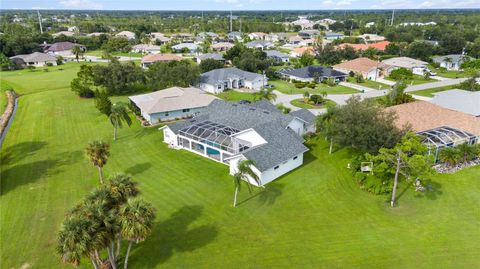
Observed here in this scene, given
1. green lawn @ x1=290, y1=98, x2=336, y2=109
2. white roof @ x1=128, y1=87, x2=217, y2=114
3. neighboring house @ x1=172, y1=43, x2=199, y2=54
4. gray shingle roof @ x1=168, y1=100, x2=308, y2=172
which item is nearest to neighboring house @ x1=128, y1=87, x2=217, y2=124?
white roof @ x1=128, y1=87, x2=217, y2=114

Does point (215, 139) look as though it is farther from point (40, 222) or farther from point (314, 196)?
point (40, 222)

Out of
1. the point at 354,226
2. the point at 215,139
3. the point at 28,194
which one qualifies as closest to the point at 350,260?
the point at 354,226

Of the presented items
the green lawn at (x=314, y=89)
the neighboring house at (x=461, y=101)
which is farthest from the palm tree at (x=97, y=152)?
the neighboring house at (x=461, y=101)

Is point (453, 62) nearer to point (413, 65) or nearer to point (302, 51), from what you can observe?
point (413, 65)

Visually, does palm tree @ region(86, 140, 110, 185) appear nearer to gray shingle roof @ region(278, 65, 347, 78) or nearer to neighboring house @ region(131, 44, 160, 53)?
gray shingle roof @ region(278, 65, 347, 78)

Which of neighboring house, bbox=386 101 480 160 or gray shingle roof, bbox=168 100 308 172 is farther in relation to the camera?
neighboring house, bbox=386 101 480 160

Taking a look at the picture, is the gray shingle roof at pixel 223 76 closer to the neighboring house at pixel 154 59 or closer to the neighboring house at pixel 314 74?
the neighboring house at pixel 314 74
